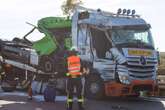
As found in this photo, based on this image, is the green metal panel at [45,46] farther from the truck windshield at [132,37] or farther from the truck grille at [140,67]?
the truck grille at [140,67]

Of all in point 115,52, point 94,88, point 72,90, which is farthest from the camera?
point 94,88

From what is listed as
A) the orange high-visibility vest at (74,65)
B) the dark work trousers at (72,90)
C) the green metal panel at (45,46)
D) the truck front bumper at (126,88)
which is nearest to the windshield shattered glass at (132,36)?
the truck front bumper at (126,88)

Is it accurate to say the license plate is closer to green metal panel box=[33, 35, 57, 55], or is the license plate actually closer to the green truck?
the green truck

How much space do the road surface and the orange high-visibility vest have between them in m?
1.27

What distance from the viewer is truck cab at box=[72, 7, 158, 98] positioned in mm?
13555

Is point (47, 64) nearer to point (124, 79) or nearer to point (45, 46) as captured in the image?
point (45, 46)

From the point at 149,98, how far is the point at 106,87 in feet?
7.28

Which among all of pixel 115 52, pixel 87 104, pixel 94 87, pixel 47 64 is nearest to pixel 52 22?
pixel 47 64

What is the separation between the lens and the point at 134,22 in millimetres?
14531

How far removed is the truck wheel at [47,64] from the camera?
1571 cm

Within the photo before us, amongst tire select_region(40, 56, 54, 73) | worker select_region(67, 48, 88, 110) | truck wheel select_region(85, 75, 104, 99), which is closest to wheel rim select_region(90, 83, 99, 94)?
truck wheel select_region(85, 75, 104, 99)

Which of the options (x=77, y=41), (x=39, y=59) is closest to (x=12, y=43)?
(x=39, y=59)

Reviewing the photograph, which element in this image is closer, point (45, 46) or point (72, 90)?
point (72, 90)

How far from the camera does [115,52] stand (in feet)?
44.7
